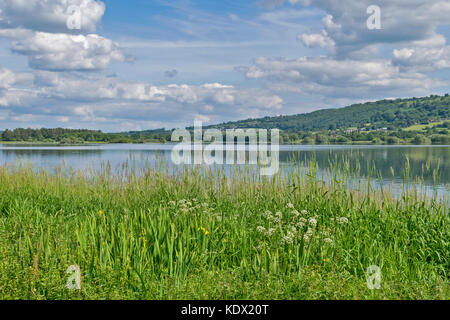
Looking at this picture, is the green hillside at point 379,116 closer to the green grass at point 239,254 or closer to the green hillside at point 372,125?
the green hillside at point 372,125

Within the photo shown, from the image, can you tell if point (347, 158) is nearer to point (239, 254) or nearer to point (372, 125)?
point (239, 254)

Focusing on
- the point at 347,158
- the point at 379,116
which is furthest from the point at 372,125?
the point at 347,158

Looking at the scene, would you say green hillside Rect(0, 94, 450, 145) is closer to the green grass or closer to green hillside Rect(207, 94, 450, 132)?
green hillside Rect(207, 94, 450, 132)

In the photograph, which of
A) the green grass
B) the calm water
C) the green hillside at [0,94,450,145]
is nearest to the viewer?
the green grass

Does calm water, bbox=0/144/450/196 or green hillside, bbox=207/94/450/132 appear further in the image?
green hillside, bbox=207/94/450/132

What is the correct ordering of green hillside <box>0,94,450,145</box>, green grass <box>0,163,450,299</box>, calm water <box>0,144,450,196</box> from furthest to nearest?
green hillside <box>0,94,450,145</box>
calm water <box>0,144,450,196</box>
green grass <box>0,163,450,299</box>

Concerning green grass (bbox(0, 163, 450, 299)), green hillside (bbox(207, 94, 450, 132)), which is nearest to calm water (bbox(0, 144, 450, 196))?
green grass (bbox(0, 163, 450, 299))

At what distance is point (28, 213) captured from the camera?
777cm

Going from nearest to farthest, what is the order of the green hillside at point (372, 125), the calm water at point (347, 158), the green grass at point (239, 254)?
1. the green grass at point (239, 254)
2. the calm water at point (347, 158)
3. the green hillside at point (372, 125)

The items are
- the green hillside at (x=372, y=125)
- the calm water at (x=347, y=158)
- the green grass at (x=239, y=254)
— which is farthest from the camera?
the green hillside at (x=372, y=125)

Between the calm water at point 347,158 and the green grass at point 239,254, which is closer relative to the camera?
the green grass at point 239,254

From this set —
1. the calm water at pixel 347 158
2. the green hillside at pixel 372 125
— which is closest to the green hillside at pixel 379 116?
the green hillside at pixel 372 125
